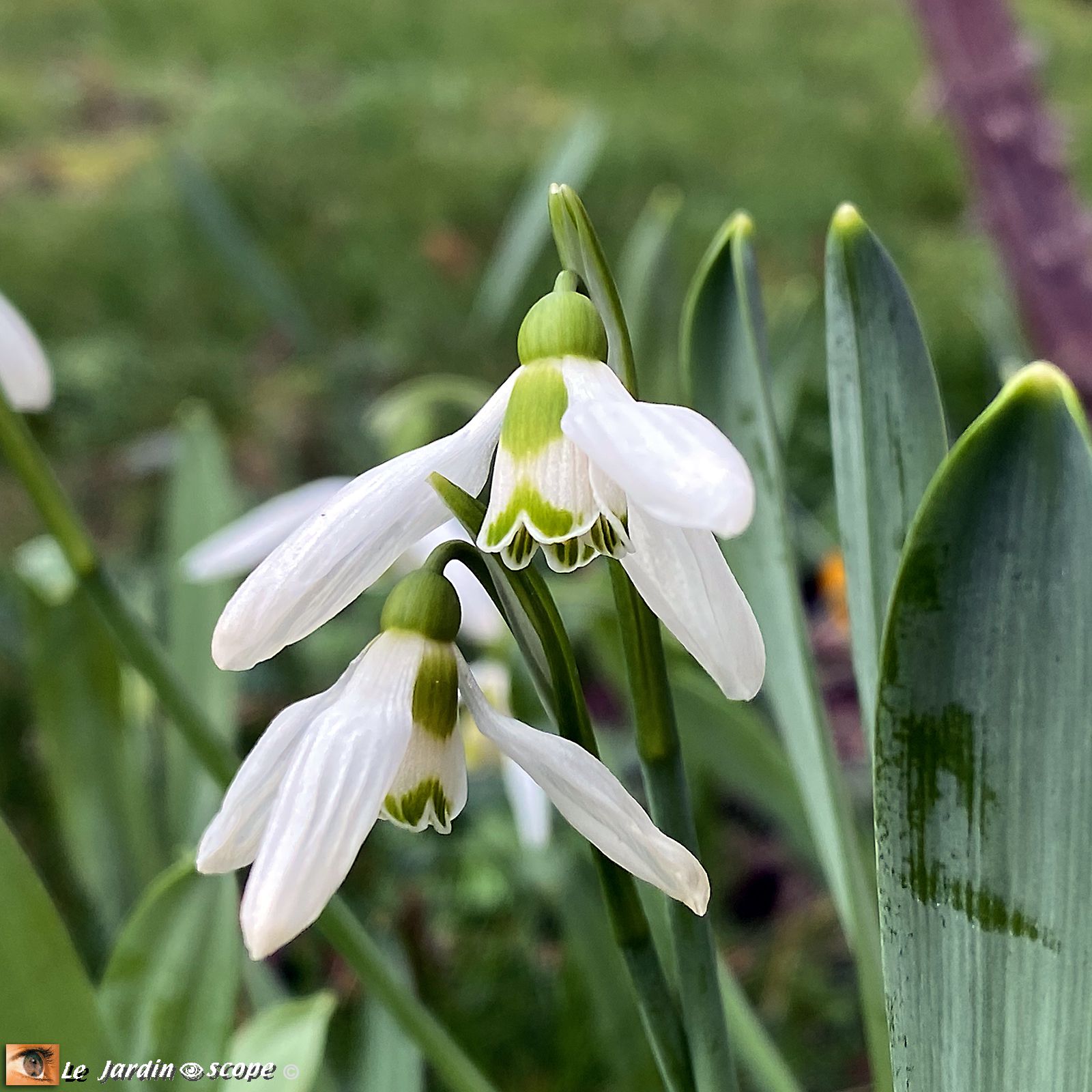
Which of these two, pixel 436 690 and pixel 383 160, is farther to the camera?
pixel 383 160

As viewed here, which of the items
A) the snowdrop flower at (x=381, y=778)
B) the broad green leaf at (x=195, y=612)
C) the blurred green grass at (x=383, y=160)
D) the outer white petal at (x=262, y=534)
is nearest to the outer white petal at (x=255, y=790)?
the snowdrop flower at (x=381, y=778)

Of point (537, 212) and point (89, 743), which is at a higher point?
point (537, 212)

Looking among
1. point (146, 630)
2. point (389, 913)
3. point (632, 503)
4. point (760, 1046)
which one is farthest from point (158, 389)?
point (632, 503)

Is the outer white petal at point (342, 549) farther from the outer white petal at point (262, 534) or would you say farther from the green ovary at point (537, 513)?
the outer white petal at point (262, 534)

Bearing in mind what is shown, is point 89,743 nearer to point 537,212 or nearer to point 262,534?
point 262,534

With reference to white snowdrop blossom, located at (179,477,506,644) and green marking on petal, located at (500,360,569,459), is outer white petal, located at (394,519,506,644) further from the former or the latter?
green marking on petal, located at (500,360,569,459)

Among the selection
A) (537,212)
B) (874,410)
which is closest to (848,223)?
(874,410)

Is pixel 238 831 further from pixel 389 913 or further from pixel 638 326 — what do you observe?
pixel 389 913

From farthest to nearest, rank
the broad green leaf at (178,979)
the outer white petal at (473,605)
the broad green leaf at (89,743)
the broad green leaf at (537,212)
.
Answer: the broad green leaf at (537,212)
the broad green leaf at (89,743)
the outer white petal at (473,605)
the broad green leaf at (178,979)
